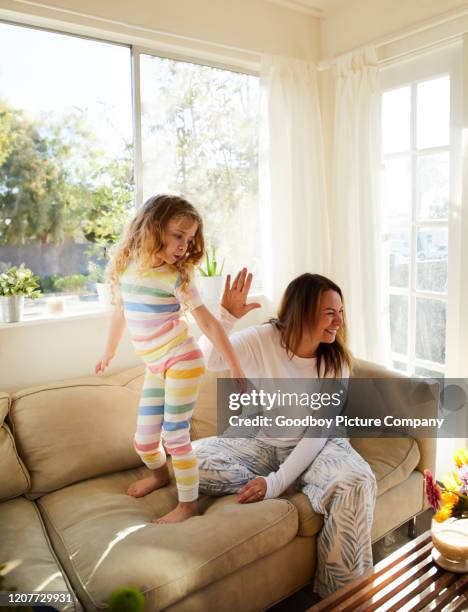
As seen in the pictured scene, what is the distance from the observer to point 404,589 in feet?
4.24

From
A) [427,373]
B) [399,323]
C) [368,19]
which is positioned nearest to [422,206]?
[399,323]

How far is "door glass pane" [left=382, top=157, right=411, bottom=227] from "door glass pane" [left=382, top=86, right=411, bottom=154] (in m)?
0.08

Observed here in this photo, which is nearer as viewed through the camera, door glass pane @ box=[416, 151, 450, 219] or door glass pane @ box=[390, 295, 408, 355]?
door glass pane @ box=[416, 151, 450, 219]

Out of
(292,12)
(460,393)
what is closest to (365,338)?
(460,393)

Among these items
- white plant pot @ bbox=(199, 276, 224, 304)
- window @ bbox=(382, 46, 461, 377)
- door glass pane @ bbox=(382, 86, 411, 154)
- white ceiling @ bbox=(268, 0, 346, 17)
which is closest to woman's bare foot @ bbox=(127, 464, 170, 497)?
white plant pot @ bbox=(199, 276, 224, 304)

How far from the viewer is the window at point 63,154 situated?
2256mm

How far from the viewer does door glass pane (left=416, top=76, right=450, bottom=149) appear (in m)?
2.54

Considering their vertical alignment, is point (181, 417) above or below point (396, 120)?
below

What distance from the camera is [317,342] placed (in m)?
1.96

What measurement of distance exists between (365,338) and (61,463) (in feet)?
5.79

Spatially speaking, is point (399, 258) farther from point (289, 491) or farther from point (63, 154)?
point (63, 154)

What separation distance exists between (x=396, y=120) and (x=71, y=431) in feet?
7.54

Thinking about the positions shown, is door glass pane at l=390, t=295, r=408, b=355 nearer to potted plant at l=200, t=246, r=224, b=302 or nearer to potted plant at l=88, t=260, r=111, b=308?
potted plant at l=200, t=246, r=224, b=302

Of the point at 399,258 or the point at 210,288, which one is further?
the point at 399,258
